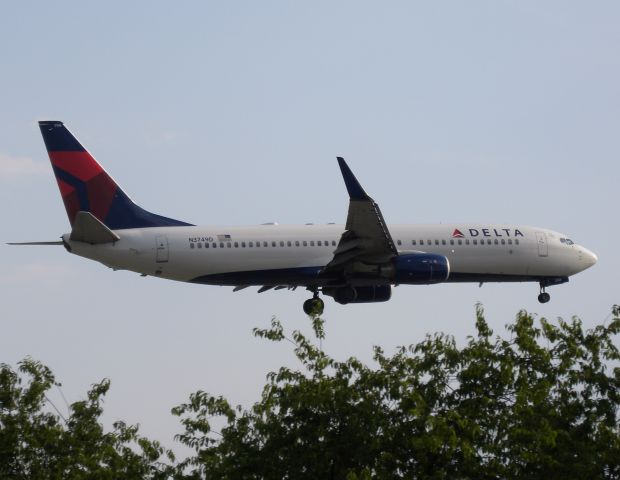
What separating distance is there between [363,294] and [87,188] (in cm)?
1429

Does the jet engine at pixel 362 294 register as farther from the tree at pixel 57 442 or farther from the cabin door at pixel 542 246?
the tree at pixel 57 442

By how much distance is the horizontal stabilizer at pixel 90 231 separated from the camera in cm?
5716

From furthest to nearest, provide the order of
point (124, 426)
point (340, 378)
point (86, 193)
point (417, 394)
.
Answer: point (86, 193) < point (124, 426) < point (340, 378) < point (417, 394)

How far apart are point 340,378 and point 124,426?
716cm

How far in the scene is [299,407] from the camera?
118 feet

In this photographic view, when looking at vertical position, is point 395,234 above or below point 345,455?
above

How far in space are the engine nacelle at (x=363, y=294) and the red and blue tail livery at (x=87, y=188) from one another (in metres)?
9.35

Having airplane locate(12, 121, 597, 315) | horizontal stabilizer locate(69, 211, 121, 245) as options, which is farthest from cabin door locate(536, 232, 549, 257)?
horizontal stabilizer locate(69, 211, 121, 245)

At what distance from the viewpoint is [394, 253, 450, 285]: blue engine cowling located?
6134 cm

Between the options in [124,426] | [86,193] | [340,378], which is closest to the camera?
[340,378]

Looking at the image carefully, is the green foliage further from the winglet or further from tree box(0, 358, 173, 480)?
the winglet

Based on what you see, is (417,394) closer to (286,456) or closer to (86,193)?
(286,456)

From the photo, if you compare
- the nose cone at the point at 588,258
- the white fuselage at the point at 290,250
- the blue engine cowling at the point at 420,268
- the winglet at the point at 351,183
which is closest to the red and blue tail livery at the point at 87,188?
the white fuselage at the point at 290,250

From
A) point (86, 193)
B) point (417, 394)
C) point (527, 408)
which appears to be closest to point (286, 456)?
point (417, 394)
